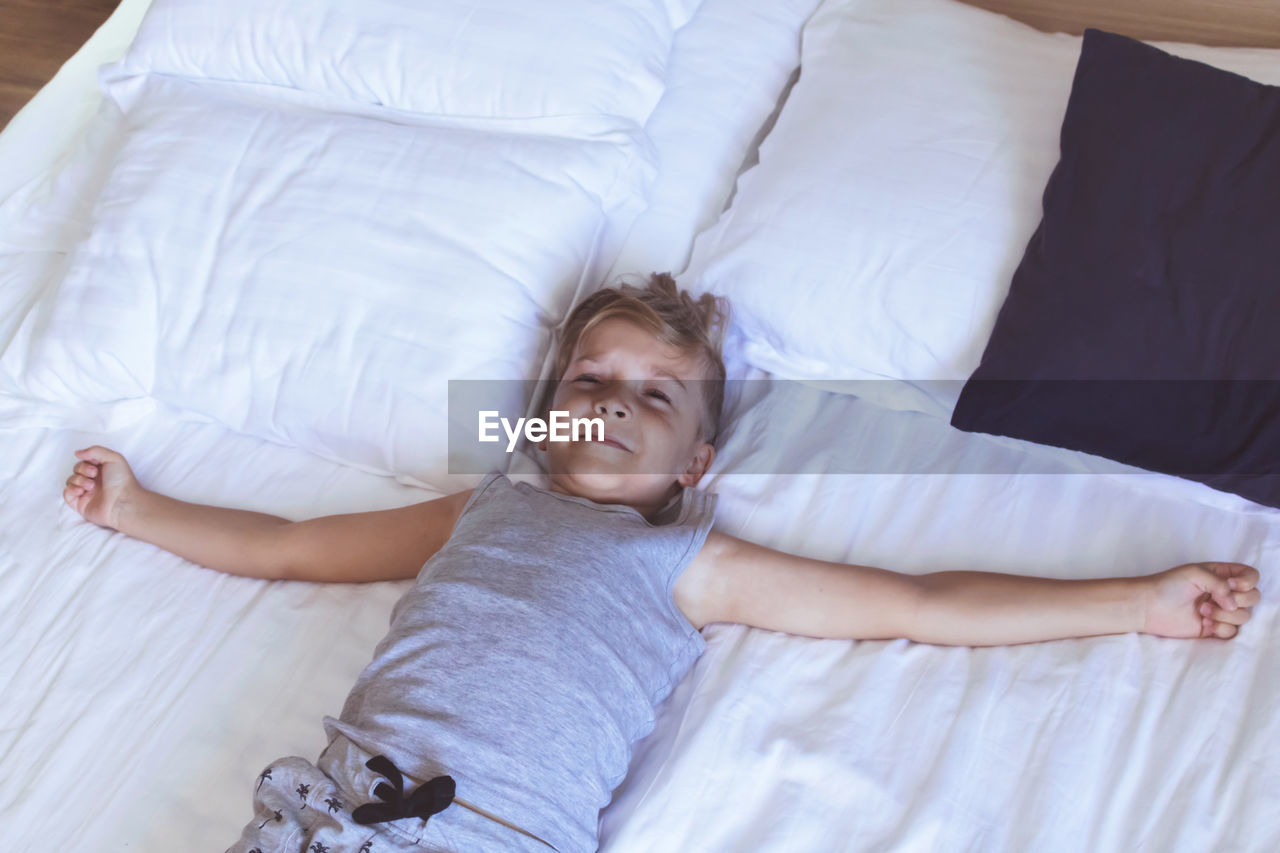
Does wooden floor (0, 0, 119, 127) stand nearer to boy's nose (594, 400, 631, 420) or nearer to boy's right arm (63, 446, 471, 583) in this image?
boy's right arm (63, 446, 471, 583)

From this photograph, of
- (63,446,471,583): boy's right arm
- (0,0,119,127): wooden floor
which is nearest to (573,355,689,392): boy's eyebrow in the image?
(63,446,471,583): boy's right arm

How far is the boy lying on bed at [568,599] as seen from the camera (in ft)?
3.08

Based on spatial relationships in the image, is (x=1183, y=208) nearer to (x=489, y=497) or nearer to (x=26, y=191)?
(x=489, y=497)

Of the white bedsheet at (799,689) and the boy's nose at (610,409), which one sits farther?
the boy's nose at (610,409)

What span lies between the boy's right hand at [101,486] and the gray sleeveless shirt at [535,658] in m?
0.44

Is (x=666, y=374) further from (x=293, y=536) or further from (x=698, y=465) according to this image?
(x=293, y=536)

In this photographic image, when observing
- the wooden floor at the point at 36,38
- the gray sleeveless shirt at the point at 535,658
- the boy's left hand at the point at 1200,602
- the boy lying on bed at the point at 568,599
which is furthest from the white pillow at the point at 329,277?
the wooden floor at the point at 36,38

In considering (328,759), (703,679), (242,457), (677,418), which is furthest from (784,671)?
(242,457)

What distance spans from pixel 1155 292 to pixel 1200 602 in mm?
337

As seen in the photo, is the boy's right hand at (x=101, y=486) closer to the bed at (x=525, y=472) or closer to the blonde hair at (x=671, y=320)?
the bed at (x=525, y=472)

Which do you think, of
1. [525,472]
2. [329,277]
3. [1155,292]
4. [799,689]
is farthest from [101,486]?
[1155,292]

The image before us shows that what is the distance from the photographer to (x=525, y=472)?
4.23 feet

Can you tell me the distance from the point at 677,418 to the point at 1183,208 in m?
0.61

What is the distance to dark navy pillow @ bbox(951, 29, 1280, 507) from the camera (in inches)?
41.1
